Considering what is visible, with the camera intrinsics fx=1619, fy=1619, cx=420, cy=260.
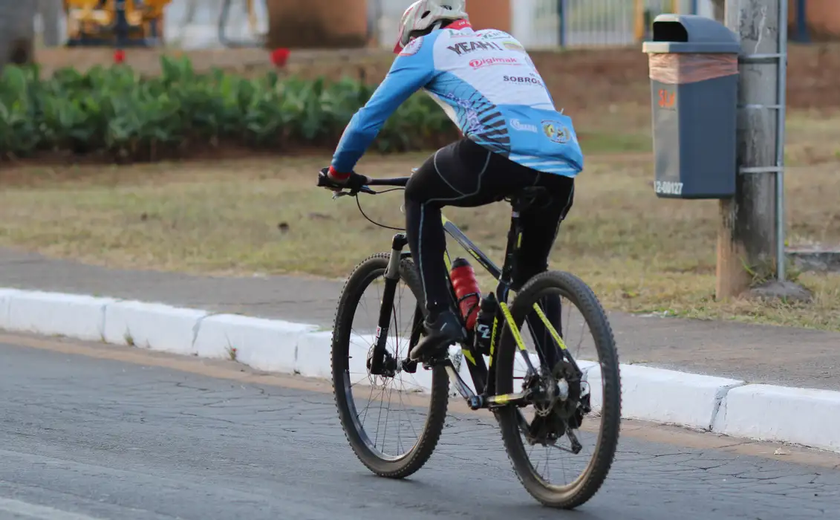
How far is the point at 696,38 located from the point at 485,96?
3486 millimetres

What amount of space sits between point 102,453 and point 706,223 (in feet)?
23.7

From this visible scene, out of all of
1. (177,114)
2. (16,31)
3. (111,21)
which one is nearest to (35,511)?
(177,114)

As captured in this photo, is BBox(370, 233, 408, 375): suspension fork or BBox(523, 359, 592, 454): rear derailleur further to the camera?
BBox(370, 233, 408, 375): suspension fork

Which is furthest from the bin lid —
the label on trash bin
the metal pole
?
the label on trash bin

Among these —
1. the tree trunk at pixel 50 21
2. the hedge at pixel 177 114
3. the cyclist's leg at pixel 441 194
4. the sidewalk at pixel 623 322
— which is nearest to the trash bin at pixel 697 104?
the sidewalk at pixel 623 322

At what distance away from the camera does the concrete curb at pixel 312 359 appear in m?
6.36

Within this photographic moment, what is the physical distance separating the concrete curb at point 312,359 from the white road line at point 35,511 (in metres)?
1.49

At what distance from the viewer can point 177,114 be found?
1803 centimetres

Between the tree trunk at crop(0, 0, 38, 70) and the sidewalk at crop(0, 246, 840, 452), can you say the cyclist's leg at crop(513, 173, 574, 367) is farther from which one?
the tree trunk at crop(0, 0, 38, 70)

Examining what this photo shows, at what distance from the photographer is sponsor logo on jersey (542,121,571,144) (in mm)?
5227

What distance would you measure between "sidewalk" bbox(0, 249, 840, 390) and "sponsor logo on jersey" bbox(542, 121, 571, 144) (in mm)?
2068

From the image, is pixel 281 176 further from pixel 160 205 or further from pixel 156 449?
pixel 156 449

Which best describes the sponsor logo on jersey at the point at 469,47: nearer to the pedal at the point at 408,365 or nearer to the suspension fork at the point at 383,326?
the suspension fork at the point at 383,326

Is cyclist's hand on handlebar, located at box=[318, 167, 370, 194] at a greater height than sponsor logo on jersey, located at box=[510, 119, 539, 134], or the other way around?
sponsor logo on jersey, located at box=[510, 119, 539, 134]
